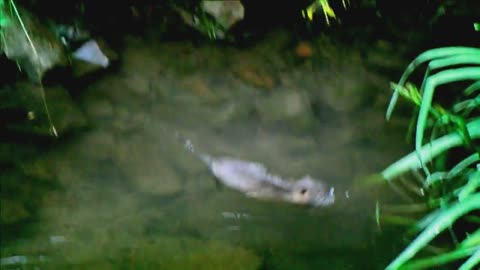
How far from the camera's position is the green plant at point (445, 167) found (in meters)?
1.56

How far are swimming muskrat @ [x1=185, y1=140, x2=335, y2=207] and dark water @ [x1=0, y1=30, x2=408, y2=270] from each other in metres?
0.04

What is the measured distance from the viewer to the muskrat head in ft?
7.03

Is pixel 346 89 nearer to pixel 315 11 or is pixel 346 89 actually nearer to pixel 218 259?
pixel 315 11

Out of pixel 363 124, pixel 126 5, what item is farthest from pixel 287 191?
pixel 126 5

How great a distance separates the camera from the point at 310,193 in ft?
7.11

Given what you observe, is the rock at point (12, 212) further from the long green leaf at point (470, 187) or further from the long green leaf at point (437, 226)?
the long green leaf at point (470, 187)

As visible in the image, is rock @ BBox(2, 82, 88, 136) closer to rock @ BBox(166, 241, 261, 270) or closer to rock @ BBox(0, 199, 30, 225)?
rock @ BBox(0, 199, 30, 225)

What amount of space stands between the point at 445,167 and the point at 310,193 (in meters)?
0.49

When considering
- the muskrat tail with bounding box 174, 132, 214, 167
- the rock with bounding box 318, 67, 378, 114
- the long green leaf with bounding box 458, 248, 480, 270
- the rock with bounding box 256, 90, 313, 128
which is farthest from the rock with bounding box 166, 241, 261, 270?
the rock with bounding box 318, 67, 378, 114

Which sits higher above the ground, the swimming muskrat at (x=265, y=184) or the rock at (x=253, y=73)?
the rock at (x=253, y=73)

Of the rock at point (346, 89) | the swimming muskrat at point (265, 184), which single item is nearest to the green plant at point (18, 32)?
the swimming muskrat at point (265, 184)

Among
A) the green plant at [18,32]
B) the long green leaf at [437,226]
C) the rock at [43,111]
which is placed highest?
the green plant at [18,32]

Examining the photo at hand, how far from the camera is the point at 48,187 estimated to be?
2.04 metres

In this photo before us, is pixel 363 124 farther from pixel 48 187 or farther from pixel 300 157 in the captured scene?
pixel 48 187
